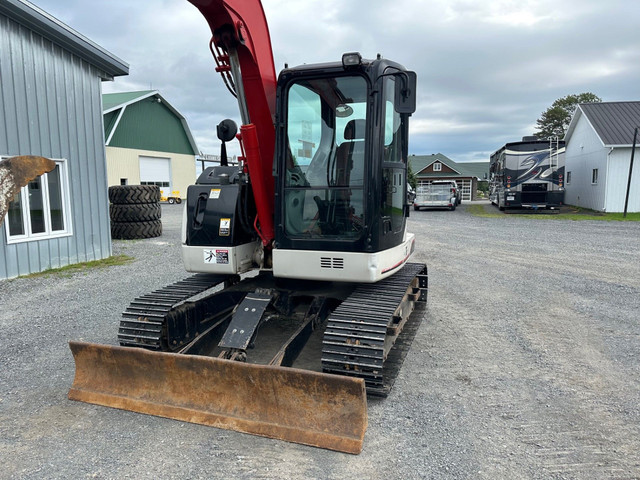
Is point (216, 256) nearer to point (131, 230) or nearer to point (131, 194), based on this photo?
point (131, 194)

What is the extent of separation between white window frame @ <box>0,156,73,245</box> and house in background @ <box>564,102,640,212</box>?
21244 millimetres

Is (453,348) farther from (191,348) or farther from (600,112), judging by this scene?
(600,112)

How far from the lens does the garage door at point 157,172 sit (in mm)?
30578

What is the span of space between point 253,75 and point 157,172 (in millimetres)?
30181

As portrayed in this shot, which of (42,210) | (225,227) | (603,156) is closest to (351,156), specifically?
(225,227)

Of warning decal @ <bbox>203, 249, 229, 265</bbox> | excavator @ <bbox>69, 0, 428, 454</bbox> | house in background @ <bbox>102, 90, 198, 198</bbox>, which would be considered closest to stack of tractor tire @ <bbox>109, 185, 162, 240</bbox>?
excavator @ <bbox>69, 0, 428, 454</bbox>

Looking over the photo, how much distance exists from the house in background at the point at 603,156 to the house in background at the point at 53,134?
66.5 feet

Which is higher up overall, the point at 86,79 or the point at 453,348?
the point at 86,79

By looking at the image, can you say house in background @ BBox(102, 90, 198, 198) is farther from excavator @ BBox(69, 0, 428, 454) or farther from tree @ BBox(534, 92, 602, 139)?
tree @ BBox(534, 92, 602, 139)

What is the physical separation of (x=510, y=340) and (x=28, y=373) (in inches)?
189

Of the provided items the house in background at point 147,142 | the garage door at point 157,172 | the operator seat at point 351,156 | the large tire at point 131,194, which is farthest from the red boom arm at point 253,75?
the garage door at point 157,172

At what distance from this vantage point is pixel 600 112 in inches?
925

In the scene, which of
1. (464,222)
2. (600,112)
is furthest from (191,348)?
(600,112)

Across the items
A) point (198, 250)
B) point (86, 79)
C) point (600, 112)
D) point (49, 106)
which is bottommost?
point (198, 250)
